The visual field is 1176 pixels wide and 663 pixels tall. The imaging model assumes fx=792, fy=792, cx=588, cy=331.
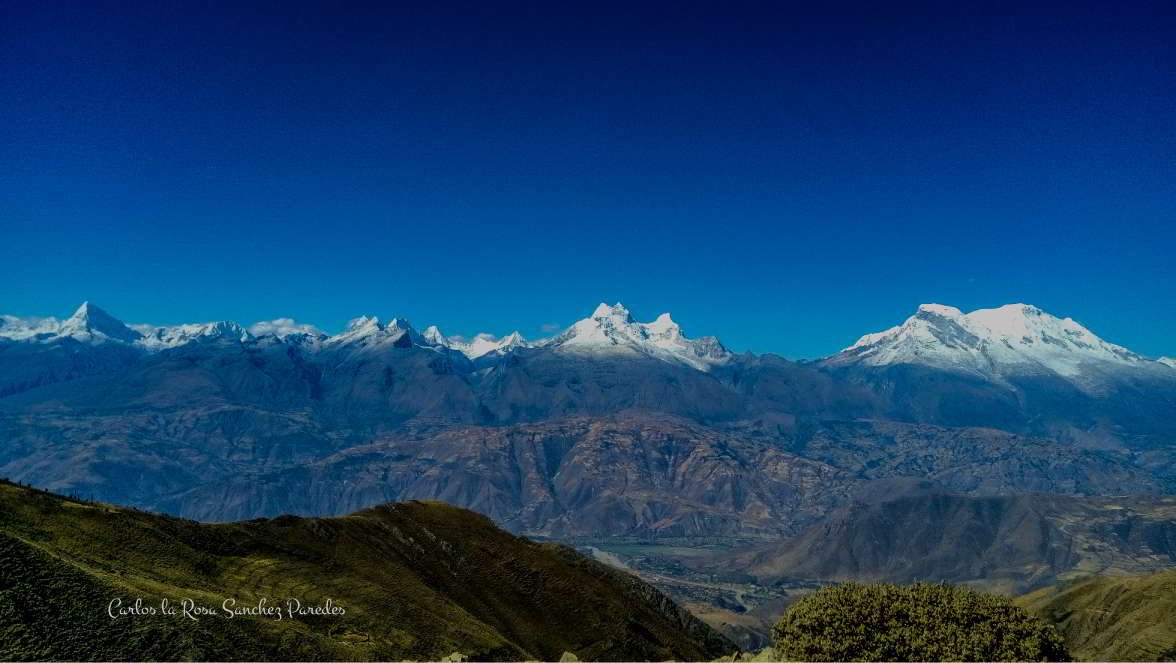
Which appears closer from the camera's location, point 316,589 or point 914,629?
point 914,629

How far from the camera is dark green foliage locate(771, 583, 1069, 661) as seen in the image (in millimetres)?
59344

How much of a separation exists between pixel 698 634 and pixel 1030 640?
147 meters

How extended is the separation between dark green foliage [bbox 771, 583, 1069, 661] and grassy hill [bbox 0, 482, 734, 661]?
50.2 meters

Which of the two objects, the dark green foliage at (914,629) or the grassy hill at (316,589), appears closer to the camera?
the dark green foliage at (914,629)

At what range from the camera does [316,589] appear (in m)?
107

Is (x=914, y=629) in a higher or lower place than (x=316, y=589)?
higher

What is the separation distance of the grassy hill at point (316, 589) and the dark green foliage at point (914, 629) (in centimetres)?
5019

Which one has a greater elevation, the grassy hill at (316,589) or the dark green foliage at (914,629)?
the dark green foliage at (914,629)

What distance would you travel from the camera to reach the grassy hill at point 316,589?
220 feet

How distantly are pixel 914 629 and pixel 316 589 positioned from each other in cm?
7835

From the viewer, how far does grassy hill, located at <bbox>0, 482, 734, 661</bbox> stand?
66.9 meters

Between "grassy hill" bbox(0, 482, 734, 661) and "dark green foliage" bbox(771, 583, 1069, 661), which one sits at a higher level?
"dark green foliage" bbox(771, 583, 1069, 661)

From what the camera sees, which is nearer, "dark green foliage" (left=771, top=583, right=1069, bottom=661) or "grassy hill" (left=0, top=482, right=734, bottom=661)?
"dark green foliage" (left=771, top=583, right=1069, bottom=661)

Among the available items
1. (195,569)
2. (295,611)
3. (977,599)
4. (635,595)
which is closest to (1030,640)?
(977,599)
